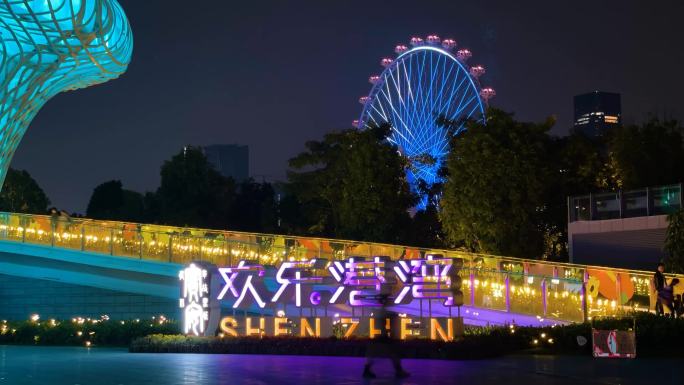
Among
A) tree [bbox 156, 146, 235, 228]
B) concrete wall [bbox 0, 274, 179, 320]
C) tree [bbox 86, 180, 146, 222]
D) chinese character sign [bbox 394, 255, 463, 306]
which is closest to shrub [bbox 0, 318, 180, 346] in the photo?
concrete wall [bbox 0, 274, 179, 320]

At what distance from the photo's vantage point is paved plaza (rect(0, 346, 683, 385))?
13.9m

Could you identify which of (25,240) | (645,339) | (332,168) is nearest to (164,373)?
(645,339)

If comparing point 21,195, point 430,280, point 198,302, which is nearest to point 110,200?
point 21,195

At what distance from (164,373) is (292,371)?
2.08m

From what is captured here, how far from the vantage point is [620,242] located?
112 feet

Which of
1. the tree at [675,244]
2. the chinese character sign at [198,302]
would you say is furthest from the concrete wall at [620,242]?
the chinese character sign at [198,302]

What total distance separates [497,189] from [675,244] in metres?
8.98

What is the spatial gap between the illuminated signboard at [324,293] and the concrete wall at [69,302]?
912 cm

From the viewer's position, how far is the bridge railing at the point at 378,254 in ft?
74.5

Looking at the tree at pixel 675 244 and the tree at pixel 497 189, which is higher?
the tree at pixel 497 189

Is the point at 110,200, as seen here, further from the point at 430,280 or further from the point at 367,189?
the point at 430,280

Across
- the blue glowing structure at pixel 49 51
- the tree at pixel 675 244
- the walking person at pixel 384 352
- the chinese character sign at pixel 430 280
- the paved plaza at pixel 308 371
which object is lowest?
the paved plaza at pixel 308 371

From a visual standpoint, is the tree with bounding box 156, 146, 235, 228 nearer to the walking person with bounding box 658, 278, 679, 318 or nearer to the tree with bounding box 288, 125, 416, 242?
the tree with bounding box 288, 125, 416, 242

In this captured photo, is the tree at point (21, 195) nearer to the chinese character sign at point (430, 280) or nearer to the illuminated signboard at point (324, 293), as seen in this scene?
the illuminated signboard at point (324, 293)
